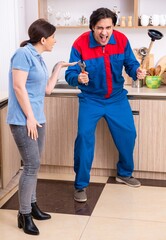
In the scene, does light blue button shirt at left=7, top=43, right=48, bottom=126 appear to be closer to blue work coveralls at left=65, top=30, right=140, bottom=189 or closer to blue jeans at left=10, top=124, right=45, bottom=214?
blue jeans at left=10, top=124, right=45, bottom=214

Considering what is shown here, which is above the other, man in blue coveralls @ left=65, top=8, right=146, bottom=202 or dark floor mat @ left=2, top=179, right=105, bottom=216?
man in blue coveralls @ left=65, top=8, right=146, bottom=202

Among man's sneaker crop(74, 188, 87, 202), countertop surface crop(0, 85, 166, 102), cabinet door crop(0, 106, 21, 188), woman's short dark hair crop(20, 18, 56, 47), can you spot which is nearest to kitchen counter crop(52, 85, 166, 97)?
countertop surface crop(0, 85, 166, 102)

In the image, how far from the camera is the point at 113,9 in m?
3.91

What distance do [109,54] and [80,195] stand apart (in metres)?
1.02

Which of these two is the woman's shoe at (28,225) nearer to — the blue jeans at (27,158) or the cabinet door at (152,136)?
the blue jeans at (27,158)

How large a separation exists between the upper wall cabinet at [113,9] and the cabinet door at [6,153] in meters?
1.08

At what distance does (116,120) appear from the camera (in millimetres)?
3309

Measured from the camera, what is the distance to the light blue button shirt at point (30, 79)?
97.1 inches

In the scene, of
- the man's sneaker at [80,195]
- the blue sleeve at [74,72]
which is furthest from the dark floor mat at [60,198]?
the blue sleeve at [74,72]

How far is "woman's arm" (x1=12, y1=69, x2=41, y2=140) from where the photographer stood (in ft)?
8.03

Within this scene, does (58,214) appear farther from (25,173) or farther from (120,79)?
(120,79)

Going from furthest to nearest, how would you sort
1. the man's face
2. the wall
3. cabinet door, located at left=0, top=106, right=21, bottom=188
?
1. the wall
2. cabinet door, located at left=0, top=106, right=21, bottom=188
3. the man's face

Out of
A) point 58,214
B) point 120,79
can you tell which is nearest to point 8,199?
point 58,214

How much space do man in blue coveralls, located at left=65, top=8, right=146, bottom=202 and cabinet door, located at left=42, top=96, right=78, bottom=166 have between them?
340 millimetres
